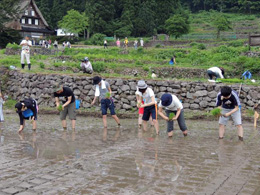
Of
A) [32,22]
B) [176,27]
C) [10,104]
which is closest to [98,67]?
[10,104]

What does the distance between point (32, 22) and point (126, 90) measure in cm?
5080

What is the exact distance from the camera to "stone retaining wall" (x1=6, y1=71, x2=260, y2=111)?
15.1m

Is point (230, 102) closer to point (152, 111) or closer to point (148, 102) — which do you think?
point (152, 111)

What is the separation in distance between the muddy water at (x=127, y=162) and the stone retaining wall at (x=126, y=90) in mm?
3501

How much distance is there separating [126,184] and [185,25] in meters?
50.0

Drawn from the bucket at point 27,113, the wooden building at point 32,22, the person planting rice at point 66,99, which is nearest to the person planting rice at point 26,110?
the bucket at point 27,113

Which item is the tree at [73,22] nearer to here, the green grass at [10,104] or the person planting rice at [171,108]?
the green grass at [10,104]

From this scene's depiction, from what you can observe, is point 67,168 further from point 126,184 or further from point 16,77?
point 16,77

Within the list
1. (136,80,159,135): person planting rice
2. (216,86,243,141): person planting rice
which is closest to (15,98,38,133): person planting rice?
(136,80,159,135): person planting rice

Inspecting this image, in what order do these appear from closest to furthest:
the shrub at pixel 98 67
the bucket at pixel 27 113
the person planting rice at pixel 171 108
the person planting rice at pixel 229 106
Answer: the person planting rice at pixel 229 106, the person planting rice at pixel 171 108, the bucket at pixel 27 113, the shrub at pixel 98 67

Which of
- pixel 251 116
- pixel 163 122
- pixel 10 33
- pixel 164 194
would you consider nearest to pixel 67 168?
pixel 164 194

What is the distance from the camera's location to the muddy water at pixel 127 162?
593 centimetres

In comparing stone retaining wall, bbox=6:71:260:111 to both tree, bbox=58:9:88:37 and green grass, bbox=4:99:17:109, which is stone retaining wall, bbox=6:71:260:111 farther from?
tree, bbox=58:9:88:37

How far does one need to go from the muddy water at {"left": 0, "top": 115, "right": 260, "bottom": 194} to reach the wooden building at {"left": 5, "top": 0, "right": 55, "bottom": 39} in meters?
52.1
